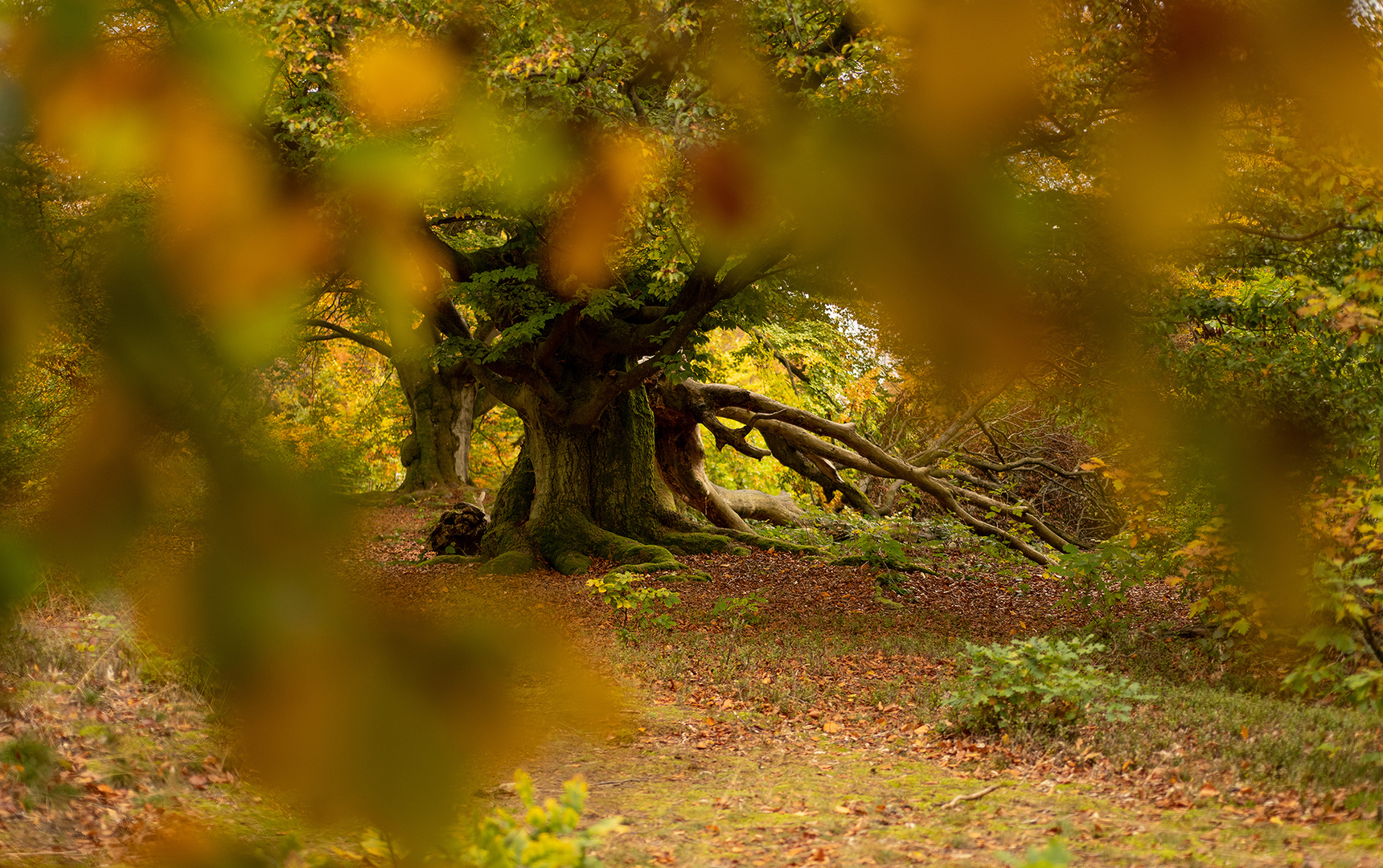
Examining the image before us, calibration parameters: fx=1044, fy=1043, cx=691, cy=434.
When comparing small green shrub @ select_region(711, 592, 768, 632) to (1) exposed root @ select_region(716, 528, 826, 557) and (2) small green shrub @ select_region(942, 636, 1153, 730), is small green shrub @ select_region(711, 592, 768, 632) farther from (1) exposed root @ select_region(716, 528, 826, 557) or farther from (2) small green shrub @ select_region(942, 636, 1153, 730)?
(1) exposed root @ select_region(716, 528, 826, 557)

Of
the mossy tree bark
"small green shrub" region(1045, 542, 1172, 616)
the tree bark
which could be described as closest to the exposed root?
the mossy tree bark

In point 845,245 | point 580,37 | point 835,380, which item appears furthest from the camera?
point 835,380

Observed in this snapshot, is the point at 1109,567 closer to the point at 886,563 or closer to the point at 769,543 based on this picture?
the point at 886,563

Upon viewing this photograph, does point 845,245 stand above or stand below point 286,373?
above

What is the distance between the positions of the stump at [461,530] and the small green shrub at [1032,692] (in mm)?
8552

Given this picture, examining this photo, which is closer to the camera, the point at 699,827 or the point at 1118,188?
the point at 1118,188

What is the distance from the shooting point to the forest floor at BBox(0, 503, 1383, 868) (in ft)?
5.11

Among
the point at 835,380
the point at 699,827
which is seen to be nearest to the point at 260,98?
the point at 699,827

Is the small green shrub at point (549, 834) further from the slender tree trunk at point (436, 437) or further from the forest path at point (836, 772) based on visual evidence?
the slender tree trunk at point (436, 437)

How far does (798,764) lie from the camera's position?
568cm

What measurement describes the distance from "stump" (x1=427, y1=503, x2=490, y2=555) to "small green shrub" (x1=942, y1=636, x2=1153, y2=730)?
28.1 feet

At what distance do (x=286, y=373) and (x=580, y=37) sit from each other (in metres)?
5.65

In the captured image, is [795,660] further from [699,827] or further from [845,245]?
[845,245]

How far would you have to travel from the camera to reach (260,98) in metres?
1.00
